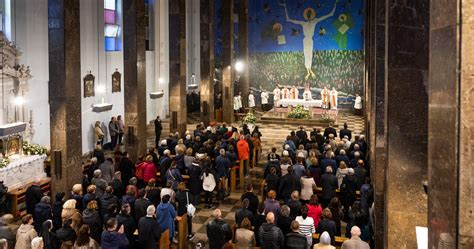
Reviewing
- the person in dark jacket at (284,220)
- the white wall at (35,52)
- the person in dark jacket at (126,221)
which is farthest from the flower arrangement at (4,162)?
the person in dark jacket at (284,220)

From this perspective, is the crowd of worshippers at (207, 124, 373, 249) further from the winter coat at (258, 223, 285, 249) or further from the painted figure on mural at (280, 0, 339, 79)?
the painted figure on mural at (280, 0, 339, 79)

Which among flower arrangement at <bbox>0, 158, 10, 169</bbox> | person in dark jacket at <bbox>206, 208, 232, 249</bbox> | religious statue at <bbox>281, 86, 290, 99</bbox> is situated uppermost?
religious statue at <bbox>281, 86, 290, 99</bbox>

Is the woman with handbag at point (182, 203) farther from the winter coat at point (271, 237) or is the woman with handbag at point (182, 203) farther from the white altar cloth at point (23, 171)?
the white altar cloth at point (23, 171)

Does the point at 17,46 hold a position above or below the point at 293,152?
above

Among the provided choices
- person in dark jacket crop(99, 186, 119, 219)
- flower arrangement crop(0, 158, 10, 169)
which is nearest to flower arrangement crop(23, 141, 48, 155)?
flower arrangement crop(0, 158, 10, 169)

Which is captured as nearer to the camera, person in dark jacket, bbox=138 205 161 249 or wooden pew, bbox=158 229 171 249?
person in dark jacket, bbox=138 205 161 249

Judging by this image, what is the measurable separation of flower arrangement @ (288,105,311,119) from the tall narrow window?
9256 millimetres

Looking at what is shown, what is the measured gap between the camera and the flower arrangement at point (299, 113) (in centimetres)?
2542

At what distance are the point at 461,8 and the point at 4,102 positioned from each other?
1399 cm

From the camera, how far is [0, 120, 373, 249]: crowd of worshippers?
25.2 ft

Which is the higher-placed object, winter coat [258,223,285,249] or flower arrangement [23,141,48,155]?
flower arrangement [23,141,48,155]

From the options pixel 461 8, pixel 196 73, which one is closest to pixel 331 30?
pixel 196 73

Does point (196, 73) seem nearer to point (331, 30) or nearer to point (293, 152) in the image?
point (331, 30)

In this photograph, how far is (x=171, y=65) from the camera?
2072 cm
